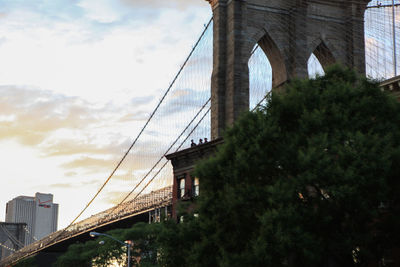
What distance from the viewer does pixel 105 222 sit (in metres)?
96.1

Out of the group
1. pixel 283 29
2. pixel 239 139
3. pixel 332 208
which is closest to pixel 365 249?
pixel 332 208

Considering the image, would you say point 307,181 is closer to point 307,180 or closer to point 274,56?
point 307,180

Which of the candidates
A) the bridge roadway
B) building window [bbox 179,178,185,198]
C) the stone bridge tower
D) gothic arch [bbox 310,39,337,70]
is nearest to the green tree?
the stone bridge tower

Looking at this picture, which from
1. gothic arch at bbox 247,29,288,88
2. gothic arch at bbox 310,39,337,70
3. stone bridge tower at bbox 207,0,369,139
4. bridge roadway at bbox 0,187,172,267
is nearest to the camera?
stone bridge tower at bbox 207,0,369,139

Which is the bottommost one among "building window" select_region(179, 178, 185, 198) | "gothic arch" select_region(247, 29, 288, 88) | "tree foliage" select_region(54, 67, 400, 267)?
"tree foliage" select_region(54, 67, 400, 267)

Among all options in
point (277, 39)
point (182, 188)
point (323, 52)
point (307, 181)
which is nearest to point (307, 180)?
point (307, 181)

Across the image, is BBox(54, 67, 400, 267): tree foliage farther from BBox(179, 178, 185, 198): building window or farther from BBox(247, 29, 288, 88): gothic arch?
BBox(247, 29, 288, 88): gothic arch

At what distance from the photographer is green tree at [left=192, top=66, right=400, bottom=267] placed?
31297mm

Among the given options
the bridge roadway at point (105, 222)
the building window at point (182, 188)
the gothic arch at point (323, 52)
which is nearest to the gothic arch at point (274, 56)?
the gothic arch at point (323, 52)

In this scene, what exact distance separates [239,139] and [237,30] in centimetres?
2654

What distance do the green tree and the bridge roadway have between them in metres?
42.0

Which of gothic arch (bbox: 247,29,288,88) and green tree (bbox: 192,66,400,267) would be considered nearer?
green tree (bbox: 192,66,400,267)

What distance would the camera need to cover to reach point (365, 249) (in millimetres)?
32125

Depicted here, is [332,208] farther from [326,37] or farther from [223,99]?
[326,37]
